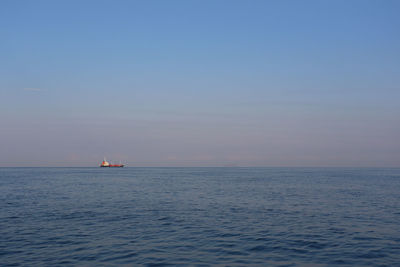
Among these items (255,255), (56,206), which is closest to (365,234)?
(255,255)

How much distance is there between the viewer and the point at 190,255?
19.5m

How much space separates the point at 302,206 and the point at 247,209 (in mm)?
7739

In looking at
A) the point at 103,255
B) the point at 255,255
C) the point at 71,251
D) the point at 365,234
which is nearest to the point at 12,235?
the point at 71,251

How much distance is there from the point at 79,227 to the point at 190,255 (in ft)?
40.2

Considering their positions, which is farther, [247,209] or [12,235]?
[247,209]

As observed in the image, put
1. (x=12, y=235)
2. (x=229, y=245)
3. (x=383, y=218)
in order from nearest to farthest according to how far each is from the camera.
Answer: (x=229, y=245)
(x=12, y=235)
(x=383, y=218)

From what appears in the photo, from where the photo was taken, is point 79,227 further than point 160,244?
Yes

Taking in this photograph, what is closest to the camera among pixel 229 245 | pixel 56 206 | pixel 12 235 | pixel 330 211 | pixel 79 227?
pixel 229 245

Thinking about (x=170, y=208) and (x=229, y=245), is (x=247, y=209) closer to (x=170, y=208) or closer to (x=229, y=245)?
(x=170, y=208)

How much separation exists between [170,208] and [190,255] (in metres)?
19.2

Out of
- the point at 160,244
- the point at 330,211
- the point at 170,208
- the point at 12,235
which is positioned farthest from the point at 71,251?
the point at 330,211

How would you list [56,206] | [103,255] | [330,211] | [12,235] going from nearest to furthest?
1. [103,255]
2. [12,235]
3. [330,211]
4. [56,206]

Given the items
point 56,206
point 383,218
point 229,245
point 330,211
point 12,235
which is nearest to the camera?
point 229,245

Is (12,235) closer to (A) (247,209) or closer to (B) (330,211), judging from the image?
(A) (247,209)
